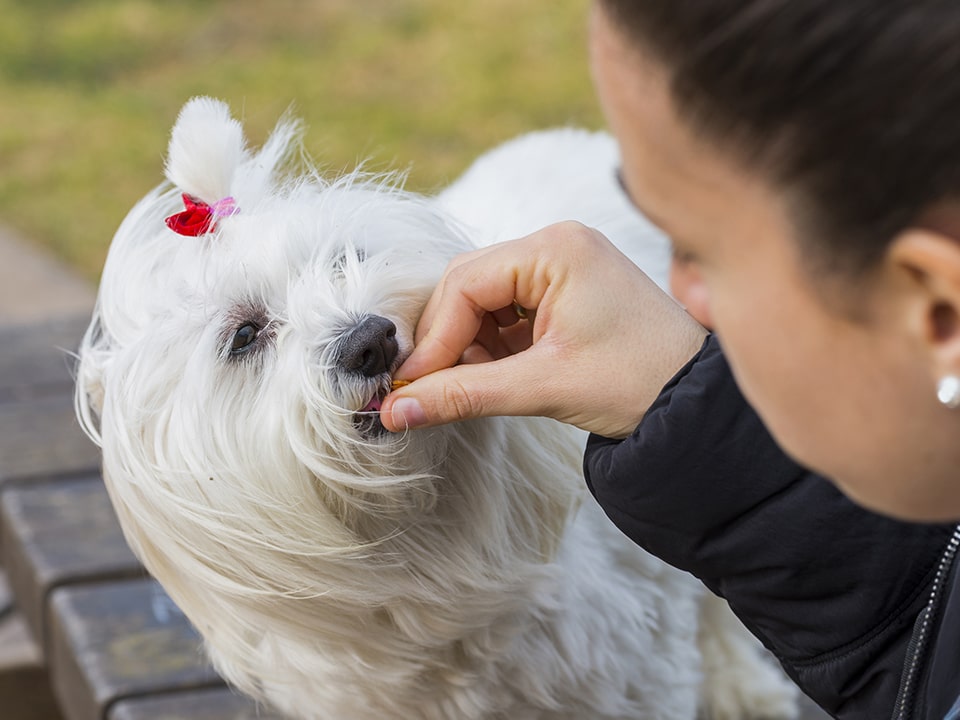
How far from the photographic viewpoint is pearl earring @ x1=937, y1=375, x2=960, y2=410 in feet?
2.53

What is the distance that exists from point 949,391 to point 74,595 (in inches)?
70.2

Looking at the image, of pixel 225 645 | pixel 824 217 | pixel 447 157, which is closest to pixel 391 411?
pixel 225 645

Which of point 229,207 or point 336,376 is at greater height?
point 229,207

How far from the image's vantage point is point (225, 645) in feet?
5.33

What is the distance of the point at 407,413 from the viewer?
1299mm

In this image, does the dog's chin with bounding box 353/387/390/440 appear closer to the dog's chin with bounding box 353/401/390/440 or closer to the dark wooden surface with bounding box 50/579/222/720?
the dog's chin with bounding box 353/401/390/440

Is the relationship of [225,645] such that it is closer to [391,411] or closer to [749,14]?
[391,411]

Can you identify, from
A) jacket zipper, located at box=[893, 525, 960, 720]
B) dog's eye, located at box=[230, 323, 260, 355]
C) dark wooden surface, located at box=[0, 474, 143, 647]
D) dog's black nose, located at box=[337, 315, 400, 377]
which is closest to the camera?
jacket zipper, located at box=[893, 525, 960, 720]

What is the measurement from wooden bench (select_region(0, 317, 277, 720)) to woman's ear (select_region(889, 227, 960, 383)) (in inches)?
53.4

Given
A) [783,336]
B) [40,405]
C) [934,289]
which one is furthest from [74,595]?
[934,289]

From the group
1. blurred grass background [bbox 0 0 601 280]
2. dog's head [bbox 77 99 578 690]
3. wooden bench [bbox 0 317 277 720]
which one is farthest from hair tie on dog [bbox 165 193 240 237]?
blurred grass background [bbox 0 0 601 280]

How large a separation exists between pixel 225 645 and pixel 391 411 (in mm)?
492

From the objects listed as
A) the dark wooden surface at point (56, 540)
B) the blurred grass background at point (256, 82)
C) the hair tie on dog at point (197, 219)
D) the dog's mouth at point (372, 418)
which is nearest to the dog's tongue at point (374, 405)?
the dog's mouth at point (372, 418)

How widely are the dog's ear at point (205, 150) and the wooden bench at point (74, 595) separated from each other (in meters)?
0.75
